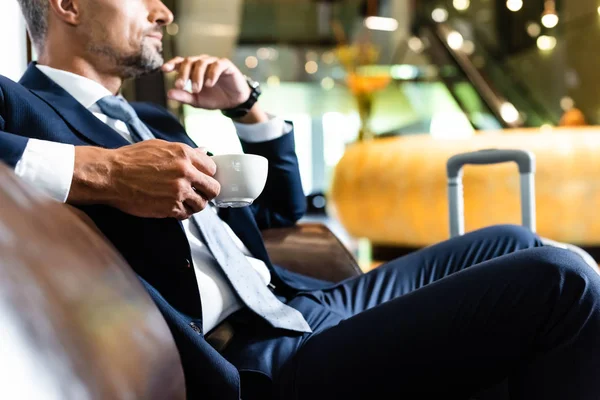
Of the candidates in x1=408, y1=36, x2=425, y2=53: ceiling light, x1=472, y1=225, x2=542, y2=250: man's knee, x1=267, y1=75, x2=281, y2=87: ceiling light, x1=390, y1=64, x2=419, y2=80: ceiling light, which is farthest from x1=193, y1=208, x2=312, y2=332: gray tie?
x1=267, y1=75, x2=281, y2=87: ceiling light

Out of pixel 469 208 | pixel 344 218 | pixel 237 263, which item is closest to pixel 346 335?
pixel 237 263

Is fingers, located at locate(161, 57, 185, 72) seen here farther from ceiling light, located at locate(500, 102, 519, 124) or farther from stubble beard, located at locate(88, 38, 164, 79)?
ceiling light, located at locate(500, 102, 519, 124)

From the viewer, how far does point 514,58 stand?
26.9 feet

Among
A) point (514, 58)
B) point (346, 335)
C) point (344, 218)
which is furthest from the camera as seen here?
point (514, 58)

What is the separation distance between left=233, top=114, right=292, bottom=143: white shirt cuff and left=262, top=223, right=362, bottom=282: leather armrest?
0.24m

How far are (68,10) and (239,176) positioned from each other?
0.77 m

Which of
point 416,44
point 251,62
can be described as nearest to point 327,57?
point 251,62

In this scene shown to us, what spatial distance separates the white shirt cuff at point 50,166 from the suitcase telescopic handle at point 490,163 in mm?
1213

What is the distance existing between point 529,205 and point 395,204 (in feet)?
8.43

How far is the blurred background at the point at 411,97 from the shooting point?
4.15 meters

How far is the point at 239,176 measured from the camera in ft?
3.54

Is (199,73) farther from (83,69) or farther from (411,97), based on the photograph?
(411,97)

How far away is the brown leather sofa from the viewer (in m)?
0.48

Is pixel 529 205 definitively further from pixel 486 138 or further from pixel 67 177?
pixel 486 138
